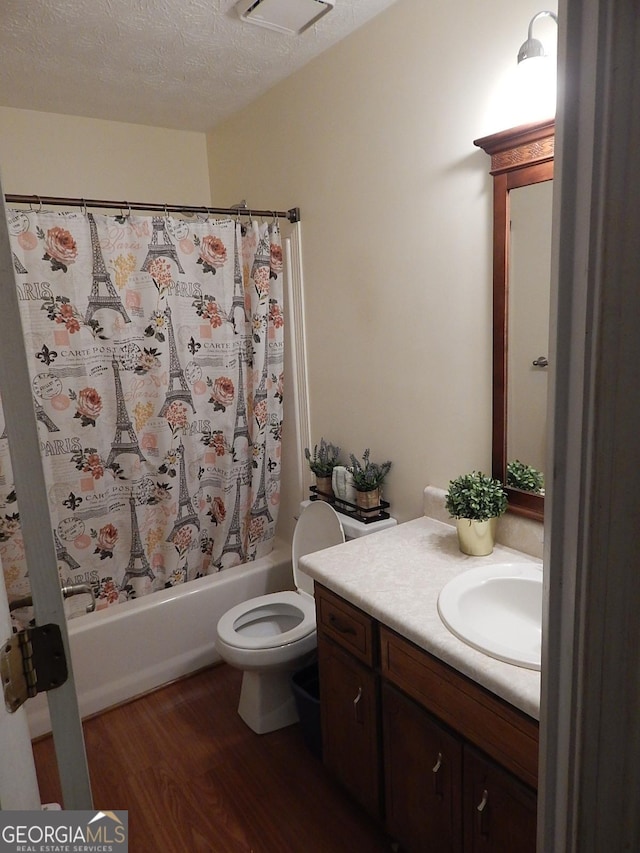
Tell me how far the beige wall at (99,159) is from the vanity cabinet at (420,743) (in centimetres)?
235

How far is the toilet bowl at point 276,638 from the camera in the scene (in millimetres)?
2016

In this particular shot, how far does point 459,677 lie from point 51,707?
846mm

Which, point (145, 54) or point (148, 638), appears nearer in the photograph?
point (145, 54)

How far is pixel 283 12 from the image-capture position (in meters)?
1.86

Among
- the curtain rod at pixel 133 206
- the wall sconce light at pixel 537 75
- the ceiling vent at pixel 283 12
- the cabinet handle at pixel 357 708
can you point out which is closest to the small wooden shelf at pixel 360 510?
the cabinet handle at pixel 357 708

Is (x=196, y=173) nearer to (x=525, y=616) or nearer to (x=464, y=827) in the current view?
(x=525, y=616)

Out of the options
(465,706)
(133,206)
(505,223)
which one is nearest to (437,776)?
(465,706)

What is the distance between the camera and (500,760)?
1173 mm

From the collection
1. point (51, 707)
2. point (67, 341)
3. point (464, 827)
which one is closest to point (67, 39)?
point (67, 341)

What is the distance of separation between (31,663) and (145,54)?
7.36 ft

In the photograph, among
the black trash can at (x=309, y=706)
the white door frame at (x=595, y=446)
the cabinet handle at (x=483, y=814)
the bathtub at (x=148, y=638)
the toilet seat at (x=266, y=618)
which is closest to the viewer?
the white door frame at (x=595, y=446)

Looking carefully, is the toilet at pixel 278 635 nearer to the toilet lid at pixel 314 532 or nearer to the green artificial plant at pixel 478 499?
the toilet lid at pixel 314 532

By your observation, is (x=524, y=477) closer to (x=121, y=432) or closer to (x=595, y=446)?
(x=595, y=446)

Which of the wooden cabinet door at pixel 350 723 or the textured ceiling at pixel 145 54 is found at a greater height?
the textured ceiling at pixel 145 54
